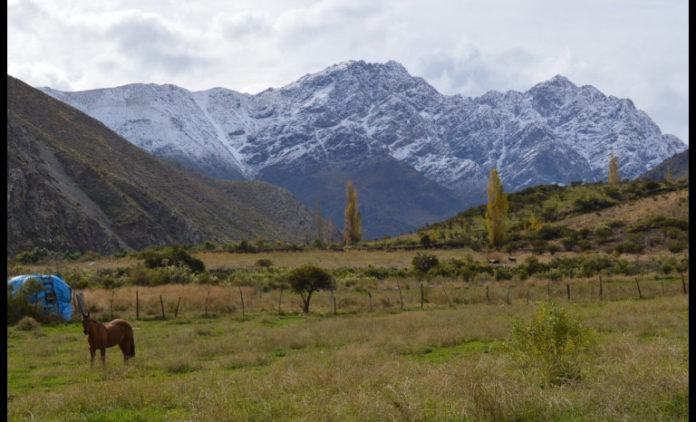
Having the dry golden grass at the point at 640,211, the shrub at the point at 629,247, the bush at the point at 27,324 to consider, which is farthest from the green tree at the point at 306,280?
the dry golden grass at the point at 640,211

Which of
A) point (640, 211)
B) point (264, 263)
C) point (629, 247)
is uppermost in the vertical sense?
point (640, 211)

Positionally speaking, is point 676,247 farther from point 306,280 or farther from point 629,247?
point 306,280

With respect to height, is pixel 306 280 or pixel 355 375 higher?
pixel 306 280

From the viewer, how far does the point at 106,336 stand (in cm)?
1599

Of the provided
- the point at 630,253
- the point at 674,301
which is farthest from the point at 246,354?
the point at 630,253

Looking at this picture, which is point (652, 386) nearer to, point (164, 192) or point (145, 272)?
point (145, 272)

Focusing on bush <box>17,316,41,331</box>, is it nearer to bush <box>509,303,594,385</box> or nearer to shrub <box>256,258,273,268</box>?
bush <box>509,303,594,385</box>

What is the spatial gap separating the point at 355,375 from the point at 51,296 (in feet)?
71.8

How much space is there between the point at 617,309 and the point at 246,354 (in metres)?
16.3

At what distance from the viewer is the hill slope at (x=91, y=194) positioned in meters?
82.8

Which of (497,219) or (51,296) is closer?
(51,296)

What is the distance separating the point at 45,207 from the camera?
83.7m

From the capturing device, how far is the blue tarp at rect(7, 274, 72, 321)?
28.3 metres

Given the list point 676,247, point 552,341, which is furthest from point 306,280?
point 676,247
